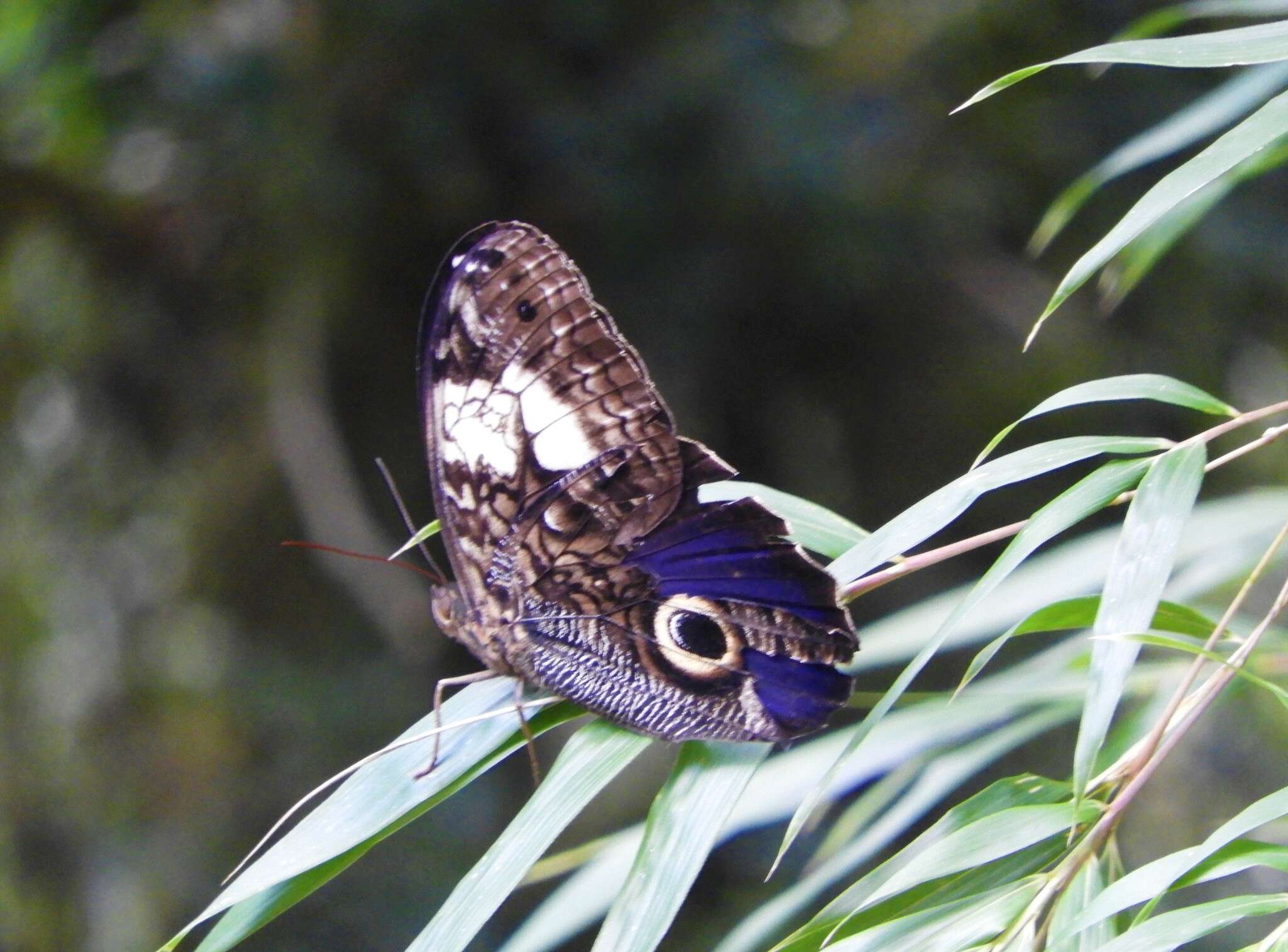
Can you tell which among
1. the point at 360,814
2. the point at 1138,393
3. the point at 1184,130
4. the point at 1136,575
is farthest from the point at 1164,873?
the point at 1184,130

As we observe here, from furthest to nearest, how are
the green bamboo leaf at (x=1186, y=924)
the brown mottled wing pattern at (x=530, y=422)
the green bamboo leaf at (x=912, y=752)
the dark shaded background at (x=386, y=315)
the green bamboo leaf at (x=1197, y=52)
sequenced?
the dark shaded background at (x=386, y=315) < the green bamboo leaf at (x=912, y=752) < the brown mottled wing pattern at (x=530, y=422) < the green bamboo leaf at (x=1197, y=52) < the green bamboo leaf at (x=1186, y=924)

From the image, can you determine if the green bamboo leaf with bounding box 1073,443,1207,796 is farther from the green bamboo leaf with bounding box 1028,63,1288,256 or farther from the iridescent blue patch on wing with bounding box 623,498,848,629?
the green bamboo leaf with bounding box 1028,63,1288,256

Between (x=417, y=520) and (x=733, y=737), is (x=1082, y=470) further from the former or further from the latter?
(x=733, y=737)

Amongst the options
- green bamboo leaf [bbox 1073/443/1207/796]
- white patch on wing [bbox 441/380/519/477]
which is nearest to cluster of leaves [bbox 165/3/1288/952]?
green bamboo leaf [bbox 1073/443/1207/796]

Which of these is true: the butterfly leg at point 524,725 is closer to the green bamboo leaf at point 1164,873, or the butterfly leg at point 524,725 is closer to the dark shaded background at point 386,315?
the green bamboo leaf at point 1164,873

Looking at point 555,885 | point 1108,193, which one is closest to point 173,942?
point 555,885

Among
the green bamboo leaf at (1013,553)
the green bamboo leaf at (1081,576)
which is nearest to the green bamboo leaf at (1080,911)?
the green bamboo leaf at (1013,553)
